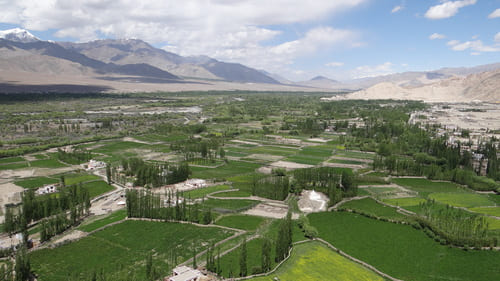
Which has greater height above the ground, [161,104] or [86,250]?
[161,104]

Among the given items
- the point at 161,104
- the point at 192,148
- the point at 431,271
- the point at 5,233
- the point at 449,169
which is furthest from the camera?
the point at 161,104

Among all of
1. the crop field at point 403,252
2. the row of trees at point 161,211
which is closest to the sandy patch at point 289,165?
the crop field at point 403,252

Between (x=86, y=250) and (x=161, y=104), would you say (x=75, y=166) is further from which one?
(x=161, y=104)

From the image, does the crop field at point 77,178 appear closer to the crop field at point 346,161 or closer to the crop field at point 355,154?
the crop field at point 346,161

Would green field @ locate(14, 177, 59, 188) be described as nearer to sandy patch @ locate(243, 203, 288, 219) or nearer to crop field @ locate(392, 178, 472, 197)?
sandy patch @ locate(243, 203, 288, 219)

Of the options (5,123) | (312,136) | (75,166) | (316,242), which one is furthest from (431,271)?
(5,123)

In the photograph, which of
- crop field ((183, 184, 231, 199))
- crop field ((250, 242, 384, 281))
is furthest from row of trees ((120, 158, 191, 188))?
crop field ((250, 242, 384, 281))

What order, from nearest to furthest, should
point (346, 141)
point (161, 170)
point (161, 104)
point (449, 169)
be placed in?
point (161, 170) → point (449, 169) → point (346, 141) → point (161, 104)
